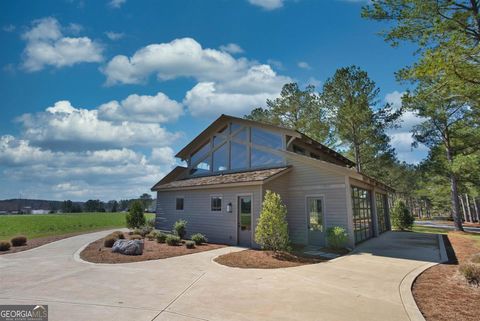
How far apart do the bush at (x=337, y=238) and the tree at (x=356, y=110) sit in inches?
534

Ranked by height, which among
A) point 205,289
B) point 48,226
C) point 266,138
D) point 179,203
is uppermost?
point 266,138

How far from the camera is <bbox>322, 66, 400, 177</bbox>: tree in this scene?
21.9 meters

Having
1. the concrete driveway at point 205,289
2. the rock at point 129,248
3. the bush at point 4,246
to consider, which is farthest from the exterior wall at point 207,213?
the bush at point 4,246

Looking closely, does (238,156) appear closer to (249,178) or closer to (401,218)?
(249,178)

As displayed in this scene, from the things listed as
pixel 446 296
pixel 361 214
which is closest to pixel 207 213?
pixel 361 214

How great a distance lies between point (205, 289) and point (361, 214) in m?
10.7

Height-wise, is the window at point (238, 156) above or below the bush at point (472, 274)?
above

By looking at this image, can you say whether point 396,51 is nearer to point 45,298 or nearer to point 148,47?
point 148,47

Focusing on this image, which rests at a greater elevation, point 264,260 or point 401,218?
point 401,218

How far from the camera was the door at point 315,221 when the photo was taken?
1229 cm

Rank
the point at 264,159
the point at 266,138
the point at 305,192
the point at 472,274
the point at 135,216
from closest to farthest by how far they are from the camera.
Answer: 1. the point at 472,274
2. the point at 305,192
3. the point at 264,159
4. the point at 266,138
5. the point at 135,216

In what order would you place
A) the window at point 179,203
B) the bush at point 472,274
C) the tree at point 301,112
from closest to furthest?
the bush at point 472,274 < the window at point 179,203 < the tree at point 301,112

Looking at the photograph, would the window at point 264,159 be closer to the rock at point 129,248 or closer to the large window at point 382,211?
the rock at point 129,248

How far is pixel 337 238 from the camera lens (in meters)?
11.1
